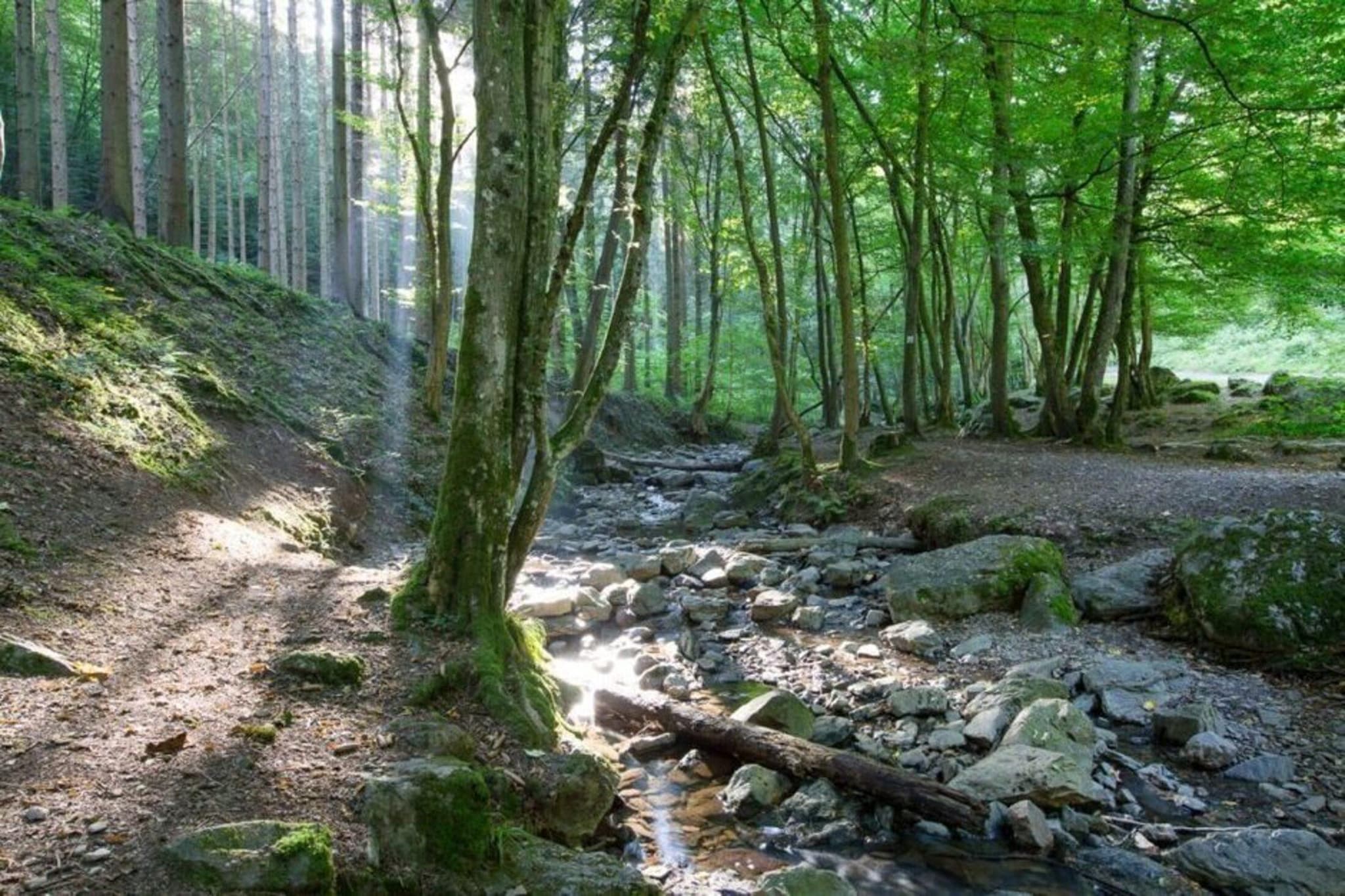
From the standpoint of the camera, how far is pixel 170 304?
1009cm

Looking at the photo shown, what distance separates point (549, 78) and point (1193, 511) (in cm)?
772

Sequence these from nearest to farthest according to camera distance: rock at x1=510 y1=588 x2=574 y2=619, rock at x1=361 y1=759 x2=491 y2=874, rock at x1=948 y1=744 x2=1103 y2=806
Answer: rock at x1=361 y1=759 x2=491 y2=874
rock at x1=948 y1=744 x2=1103 y2=806
rock at x1=510 y1=588 x2=574 y2=619

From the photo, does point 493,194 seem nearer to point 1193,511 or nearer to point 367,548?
point 367,548

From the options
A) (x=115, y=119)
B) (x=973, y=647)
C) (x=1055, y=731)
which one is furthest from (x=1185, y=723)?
(x=115, y=119)

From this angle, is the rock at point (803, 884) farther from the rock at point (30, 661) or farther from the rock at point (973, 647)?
the rock at point (973, 647)

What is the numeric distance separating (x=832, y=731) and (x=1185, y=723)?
225 cm

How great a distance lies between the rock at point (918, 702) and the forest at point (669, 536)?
7 centimetres

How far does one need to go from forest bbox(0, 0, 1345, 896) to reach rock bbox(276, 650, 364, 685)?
0.07 ft

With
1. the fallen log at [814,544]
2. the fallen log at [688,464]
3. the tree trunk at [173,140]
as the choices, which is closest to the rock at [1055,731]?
the fallen log at [814,544]

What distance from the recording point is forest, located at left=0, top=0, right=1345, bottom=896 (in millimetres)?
3631

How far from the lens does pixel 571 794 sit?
3.88m

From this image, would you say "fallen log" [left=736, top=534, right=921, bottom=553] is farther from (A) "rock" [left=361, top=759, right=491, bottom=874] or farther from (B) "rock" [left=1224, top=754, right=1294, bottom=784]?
(A) "rock" [left=361, top=759, right=491, bottom=874]

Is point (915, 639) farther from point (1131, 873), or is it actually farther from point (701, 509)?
point (701, 509)

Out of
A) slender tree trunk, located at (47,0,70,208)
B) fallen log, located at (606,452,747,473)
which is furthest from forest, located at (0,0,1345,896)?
fallen log, located at (606,452,747,473)
